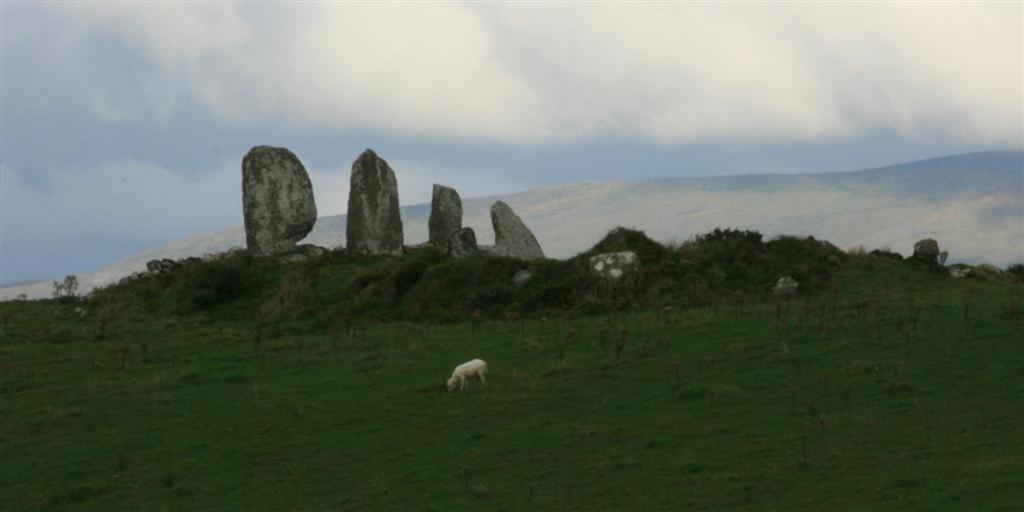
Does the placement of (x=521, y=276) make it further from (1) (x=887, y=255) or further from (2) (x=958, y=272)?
(2) (x=958, y=272)

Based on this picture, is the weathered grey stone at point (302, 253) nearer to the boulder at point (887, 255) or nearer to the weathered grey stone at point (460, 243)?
the weathered grey stone at point (460, 243)

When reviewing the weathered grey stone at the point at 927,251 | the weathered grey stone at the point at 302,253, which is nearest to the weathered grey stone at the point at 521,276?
the weathered grey stone at the point at 302,253

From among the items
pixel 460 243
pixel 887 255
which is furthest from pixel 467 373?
pixel 460 243

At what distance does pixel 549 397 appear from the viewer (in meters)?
30.9

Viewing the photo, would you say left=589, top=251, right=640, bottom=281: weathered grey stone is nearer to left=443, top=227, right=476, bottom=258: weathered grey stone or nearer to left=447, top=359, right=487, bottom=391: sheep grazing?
left=443, top=227, right=476, bottom=258: weathered grey stone

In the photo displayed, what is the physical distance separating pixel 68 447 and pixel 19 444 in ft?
4.04

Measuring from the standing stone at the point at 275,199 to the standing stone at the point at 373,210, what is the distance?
254 centimetres

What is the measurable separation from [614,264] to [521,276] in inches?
113

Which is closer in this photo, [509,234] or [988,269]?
[988,269]

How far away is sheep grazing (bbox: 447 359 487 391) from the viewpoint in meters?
32.1

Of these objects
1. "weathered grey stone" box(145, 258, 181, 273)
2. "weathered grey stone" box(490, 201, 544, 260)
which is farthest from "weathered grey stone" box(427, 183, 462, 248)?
"weathered grey stone" box(145, 258, 181, 273)

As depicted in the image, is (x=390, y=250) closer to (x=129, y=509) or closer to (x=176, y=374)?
(x=176, y=374)

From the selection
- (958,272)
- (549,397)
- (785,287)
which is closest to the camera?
(549,397)

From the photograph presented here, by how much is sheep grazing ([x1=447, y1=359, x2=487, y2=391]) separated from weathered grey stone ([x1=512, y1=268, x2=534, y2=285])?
1473cm
